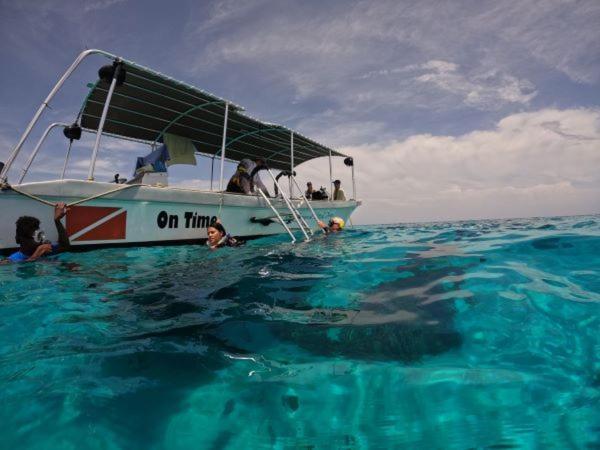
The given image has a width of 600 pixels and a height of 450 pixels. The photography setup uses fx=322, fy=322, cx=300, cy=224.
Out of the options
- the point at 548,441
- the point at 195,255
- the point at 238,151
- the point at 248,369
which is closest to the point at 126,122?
the point at 238,151

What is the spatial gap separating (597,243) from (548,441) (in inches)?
196

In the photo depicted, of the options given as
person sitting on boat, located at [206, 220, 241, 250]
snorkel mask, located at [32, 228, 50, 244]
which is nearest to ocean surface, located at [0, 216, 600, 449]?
snorkel mask, located at [32, 228, 50, 244]

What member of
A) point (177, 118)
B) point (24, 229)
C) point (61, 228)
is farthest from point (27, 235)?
point (177, 118)

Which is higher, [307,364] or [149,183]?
[149,183]

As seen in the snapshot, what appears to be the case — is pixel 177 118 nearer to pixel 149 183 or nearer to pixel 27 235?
pixel 149 183

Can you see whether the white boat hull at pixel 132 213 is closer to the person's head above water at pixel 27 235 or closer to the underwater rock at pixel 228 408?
the person's head above water at pixel 27 235

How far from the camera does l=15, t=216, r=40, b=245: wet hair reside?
5078 millimetres

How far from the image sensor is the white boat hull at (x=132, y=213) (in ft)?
17.4

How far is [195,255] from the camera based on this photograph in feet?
19.5

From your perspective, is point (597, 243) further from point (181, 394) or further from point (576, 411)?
point (181, 394)

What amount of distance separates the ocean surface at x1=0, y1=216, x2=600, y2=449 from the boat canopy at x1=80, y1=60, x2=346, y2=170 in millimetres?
5589

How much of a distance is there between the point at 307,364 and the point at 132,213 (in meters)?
5.91

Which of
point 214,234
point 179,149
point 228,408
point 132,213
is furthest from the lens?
point 179,149

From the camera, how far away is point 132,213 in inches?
255
